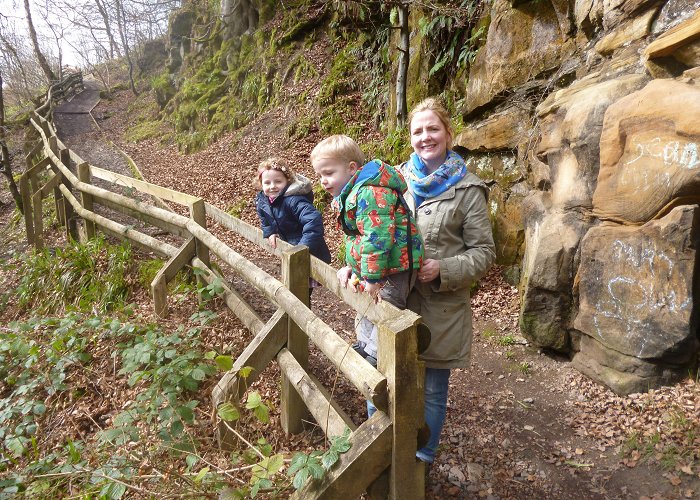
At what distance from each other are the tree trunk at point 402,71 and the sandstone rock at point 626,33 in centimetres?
443

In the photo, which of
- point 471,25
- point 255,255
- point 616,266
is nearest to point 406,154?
point 471,25

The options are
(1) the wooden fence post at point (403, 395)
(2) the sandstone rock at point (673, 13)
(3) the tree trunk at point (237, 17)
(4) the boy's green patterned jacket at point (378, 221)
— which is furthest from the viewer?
(3) the tree trunk at point (237, 17)

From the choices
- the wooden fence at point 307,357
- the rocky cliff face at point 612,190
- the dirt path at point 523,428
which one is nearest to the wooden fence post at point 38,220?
the wooden fence at point 307,357

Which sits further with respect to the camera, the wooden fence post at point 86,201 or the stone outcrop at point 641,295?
the wooden fence post at point 86,201

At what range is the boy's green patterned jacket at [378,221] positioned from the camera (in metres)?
2.29

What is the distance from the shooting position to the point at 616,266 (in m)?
4.27

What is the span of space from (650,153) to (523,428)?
2652 mm

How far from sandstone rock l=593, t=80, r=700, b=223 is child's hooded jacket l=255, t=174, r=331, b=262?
281 centimetres

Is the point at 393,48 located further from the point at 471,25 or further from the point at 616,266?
the point at 616,266

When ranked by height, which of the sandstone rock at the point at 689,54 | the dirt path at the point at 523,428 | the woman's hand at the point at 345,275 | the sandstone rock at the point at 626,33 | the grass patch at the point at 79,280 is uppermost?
the sandstone rock at the point at 626,33

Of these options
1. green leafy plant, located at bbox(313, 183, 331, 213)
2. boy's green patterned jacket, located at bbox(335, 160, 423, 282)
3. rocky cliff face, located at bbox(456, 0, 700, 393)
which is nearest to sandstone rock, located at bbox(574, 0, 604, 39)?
rocky cliff face, located at bbox(456, 0, 700, 393)

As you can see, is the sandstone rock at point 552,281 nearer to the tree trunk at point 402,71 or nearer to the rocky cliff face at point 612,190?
the rocky cliff face at point 612,190

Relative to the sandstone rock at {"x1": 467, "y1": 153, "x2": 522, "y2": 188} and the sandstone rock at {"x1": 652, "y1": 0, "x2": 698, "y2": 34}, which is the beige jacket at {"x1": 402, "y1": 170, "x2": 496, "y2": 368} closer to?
the sandstone rock at {"x1": 652, "y1": 0, "x2": 698, "y2": 34}

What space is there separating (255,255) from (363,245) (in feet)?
20.3
